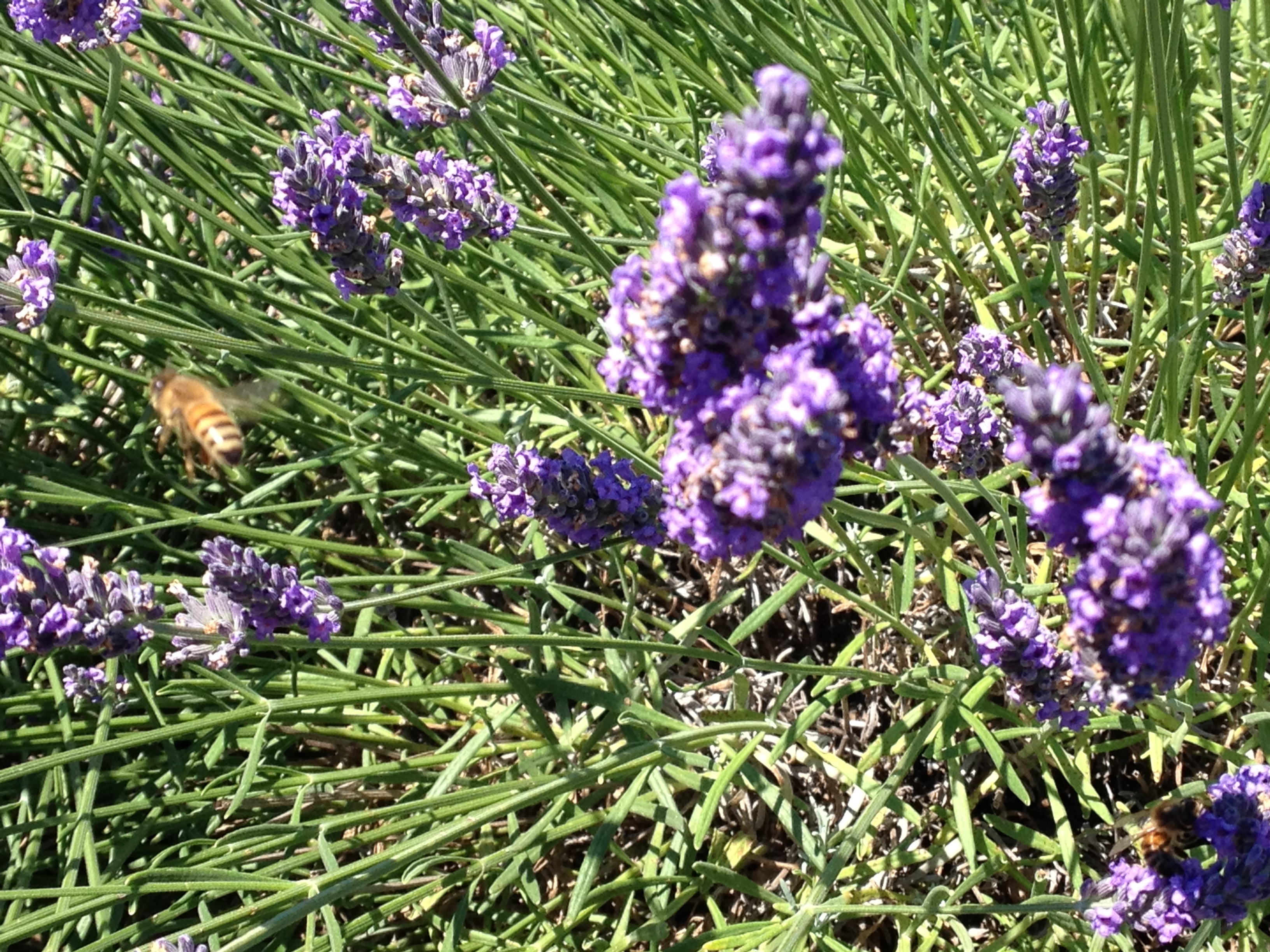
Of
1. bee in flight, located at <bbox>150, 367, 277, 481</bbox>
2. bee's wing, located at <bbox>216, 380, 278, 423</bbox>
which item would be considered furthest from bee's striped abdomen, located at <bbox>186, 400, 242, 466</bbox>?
bee's wing, located at <bbox>216, 380, 278, 423</bbox>

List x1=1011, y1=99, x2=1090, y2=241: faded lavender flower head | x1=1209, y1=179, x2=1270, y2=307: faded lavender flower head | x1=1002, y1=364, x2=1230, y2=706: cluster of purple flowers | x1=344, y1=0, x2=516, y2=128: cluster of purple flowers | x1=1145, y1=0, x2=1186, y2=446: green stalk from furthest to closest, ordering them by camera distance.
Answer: x1=344, y1=0, x2=516, y2=128: cluster of purple flowers
x1=1011, y1=99, x2=1090, y2=241: faded lavender flower head
x1=1209, y1=179, x2=1270, y2=307: faded lavender flower head
x1=1145, y1=0, x2=1186, y2=446: green stalk
x1=1002, y1=364, x2=1230, y2=706: cluster of purple flowers

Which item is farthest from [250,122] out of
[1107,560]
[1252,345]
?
[1107,560]

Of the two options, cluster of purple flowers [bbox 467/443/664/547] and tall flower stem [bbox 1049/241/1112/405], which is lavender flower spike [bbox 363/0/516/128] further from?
tall flower stem [bbox 1049/241/1112/405]

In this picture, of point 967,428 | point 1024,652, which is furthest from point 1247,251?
point 1024,652

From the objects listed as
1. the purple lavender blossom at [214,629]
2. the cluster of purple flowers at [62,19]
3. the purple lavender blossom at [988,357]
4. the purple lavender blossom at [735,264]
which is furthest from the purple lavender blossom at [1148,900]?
the cluster of purple flowers at [62,19]

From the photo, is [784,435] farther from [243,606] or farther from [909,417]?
[243,606]

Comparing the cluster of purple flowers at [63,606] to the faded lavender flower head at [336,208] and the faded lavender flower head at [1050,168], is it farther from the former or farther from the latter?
the faded lavender flower head at [1050,168]
